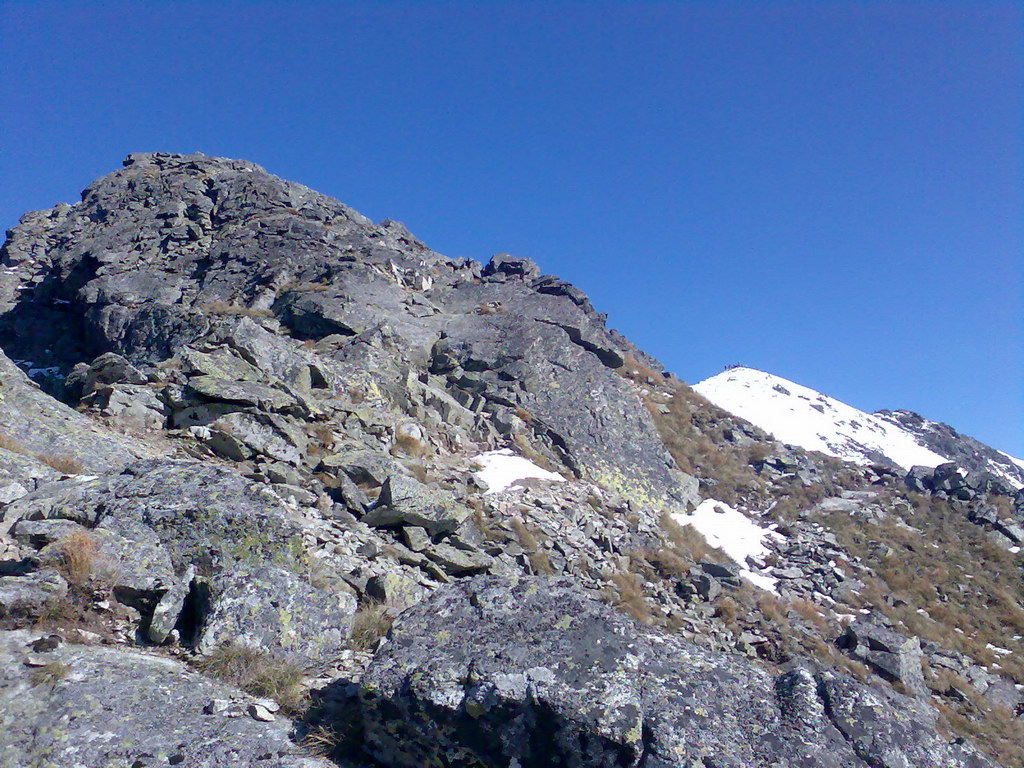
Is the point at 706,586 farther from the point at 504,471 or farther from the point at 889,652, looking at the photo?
the point at 504,471

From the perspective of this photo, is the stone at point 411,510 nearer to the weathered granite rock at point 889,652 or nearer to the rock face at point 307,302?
the rock face at point 307,302

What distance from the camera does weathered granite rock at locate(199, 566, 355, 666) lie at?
6.05m

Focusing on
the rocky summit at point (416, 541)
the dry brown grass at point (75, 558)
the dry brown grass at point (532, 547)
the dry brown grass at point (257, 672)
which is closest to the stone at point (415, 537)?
the rocky summit at point (416, 541)

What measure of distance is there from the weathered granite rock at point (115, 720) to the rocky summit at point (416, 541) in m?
0.02

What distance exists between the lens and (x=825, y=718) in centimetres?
484

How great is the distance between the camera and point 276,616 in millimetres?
6312

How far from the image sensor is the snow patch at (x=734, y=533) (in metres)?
18.7

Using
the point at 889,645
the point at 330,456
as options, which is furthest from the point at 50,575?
the point at 889,645

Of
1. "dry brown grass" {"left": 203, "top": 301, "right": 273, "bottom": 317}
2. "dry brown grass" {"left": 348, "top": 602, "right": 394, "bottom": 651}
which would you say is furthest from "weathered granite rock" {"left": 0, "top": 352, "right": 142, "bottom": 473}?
"dry brown grass" {"left": 203, "top": 301, "right": 273, "bottom": 317}

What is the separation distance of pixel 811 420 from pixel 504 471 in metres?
42.8

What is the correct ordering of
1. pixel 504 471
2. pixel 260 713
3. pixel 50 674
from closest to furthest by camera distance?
pixel 50 674 < pixel 260 713 < pixel 504 471

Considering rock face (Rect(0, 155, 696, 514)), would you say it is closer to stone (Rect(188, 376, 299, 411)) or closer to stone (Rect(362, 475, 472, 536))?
stone (Rect(188, 376, 299, 411))

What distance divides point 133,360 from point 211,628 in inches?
840

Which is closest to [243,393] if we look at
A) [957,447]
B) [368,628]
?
[368,628]
